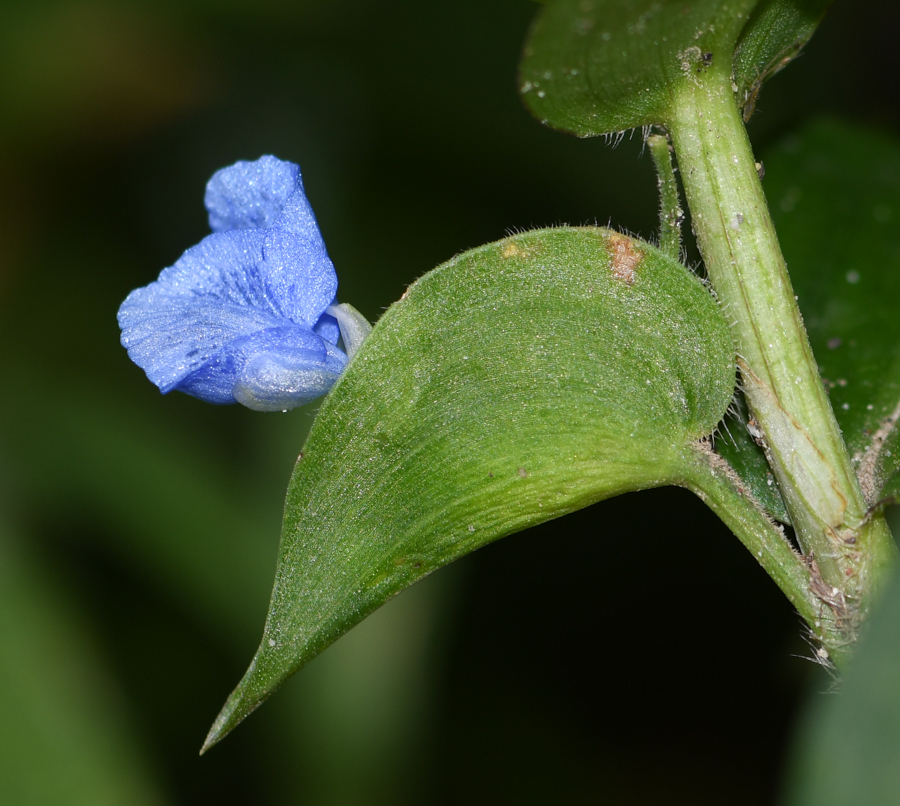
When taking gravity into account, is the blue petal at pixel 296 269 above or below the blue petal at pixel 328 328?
above

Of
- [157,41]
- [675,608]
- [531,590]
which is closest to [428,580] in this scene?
[531,590]

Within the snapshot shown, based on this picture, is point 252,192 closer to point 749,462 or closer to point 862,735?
point 749,462

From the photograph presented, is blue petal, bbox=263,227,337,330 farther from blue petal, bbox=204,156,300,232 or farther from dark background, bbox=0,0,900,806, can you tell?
dark background, bbox=0,0,900,806

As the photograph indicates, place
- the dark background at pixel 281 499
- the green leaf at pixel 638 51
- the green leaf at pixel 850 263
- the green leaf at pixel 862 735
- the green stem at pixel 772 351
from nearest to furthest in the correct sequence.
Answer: the green leaf at pixel 862 735
the green leaf at pixel 638 51
the green stem at pixel 772 351
the green leaf at pixel 850 263
the dark background at pixel 281 499

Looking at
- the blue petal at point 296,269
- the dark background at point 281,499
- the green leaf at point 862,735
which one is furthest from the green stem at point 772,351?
the dark background at point 281,499

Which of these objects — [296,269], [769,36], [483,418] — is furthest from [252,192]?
[769,36]

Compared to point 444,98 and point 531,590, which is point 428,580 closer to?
point 531,590

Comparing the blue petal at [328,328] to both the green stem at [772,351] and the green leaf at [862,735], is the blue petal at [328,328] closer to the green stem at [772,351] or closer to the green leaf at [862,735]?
the green stem at [772,351]

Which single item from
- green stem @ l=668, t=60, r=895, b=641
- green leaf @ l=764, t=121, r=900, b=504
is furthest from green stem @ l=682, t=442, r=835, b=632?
green leaf @ l=764, t=121, r=900, b=504
